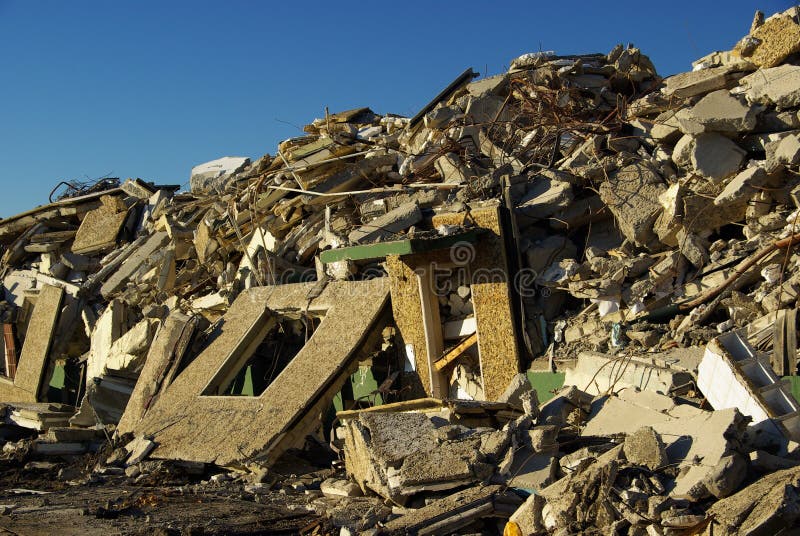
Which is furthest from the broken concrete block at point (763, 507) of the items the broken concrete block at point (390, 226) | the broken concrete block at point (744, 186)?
the broken concrete block at point (390, 226)

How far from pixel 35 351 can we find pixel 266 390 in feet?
16.8

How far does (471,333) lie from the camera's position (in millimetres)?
7898

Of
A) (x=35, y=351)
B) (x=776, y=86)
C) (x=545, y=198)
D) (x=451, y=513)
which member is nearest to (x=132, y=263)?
(x=35, y=351)

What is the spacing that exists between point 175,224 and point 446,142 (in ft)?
14.6

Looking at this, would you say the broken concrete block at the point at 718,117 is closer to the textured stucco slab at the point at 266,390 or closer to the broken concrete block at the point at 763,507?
the textured stucco slab at the point at 266,390

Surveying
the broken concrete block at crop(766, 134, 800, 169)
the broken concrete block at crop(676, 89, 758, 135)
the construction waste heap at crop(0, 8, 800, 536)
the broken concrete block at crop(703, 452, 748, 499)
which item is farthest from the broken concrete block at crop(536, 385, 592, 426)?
the broken concrete block at crop(676, 89, 758, 135)

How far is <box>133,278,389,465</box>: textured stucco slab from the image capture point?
24.9ft

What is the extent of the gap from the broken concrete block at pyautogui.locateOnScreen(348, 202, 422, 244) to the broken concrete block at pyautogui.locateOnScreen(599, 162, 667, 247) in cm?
179

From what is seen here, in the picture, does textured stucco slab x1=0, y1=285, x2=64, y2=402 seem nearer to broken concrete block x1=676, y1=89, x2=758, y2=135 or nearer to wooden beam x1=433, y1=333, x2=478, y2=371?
wooden beam x1=433, y1=333, x2=478, y2=371

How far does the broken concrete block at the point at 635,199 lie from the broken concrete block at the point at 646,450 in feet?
8.97

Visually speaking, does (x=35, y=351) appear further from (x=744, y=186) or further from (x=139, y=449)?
(x=744, y=186)

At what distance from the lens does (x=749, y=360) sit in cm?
568

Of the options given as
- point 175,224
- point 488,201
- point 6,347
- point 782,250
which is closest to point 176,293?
point 175,224

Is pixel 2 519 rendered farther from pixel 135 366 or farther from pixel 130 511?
pixel 135 366
